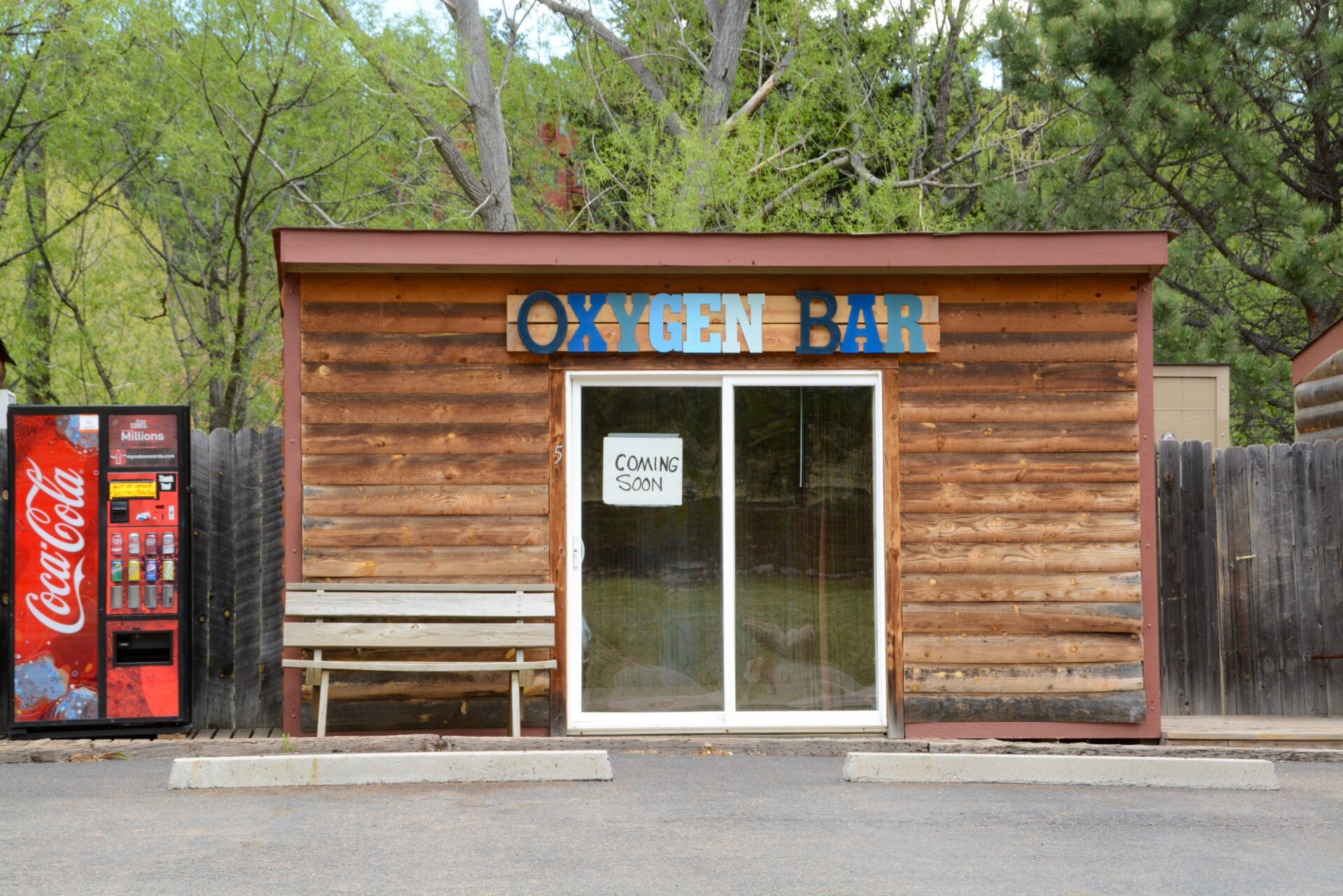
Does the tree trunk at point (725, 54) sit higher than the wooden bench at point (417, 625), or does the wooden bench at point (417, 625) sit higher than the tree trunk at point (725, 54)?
the tree trunk at point (725, 54)

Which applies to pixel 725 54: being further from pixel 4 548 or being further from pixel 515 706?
pixel 515 706

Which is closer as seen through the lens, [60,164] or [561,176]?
[60,164]

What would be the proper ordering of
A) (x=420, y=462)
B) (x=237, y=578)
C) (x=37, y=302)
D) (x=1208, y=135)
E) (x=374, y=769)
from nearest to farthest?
1. (x=374, y=769)
2. (x=420, y=462)
3. (x=237, y=578)
4. (x=1208, y=135)
5. (x=37, y=302)

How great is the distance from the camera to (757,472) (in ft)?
24.2

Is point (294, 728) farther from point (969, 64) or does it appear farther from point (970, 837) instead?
point (969, 64)

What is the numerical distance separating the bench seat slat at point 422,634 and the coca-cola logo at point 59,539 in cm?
144

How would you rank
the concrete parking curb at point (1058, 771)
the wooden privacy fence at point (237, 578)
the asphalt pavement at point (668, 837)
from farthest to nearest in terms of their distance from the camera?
the wooden privacy fence at point (237, 578) < the concrete parking curb at point (1058, 771) < the asphalt pavement at point (668, 837)

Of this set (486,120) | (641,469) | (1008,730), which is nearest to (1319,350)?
(1008,730)

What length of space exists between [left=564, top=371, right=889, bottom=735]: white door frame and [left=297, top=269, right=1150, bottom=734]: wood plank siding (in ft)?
0.23

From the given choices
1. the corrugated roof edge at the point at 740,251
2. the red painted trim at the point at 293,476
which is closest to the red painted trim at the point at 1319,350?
the corrugated roof edge at the point at 740,251

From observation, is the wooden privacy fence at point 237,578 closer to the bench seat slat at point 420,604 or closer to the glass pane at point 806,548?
the bench seat slat at point 420,604

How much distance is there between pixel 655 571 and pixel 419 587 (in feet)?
4.74

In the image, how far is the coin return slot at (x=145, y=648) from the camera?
7.14 meters

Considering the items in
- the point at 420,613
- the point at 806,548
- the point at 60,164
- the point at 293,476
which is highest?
the point at 60,164
